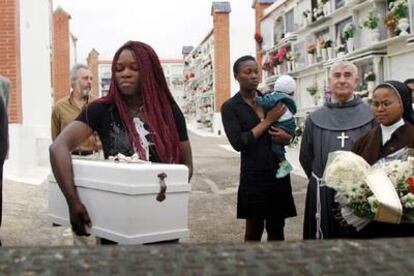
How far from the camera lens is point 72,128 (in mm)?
1875

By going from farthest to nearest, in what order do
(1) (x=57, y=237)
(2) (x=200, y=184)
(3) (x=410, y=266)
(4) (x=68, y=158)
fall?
(2) (x=200, y=184), (1) (x=57, y=237), (4) (x=68, y=158), (3) (x=410, y=266)

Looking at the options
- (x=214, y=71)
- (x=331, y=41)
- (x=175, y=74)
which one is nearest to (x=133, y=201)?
(x=331, y=41)

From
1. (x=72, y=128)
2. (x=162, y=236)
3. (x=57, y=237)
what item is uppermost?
(x=72, y=128)

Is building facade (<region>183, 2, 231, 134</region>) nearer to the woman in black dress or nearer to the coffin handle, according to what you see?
the woman in black dress

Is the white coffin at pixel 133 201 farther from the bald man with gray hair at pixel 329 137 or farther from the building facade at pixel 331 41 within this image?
the building facade at pixel 331 41

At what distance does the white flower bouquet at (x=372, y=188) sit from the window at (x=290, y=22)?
11.3 meters

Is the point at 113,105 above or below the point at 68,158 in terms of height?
above

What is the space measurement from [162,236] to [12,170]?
27.5 ft

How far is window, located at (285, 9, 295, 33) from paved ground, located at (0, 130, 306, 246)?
14.4ft

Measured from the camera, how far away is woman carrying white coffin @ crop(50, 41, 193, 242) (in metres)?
1.90

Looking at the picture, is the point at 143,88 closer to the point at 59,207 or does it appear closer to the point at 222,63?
the point at 59,207

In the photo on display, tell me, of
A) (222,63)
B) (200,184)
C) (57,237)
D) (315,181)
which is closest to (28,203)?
(57,237)

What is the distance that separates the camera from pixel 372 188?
205cm

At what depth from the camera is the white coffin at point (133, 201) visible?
154 cm
